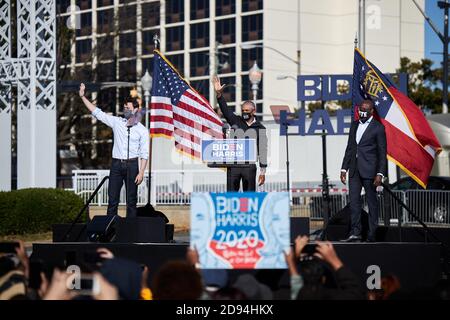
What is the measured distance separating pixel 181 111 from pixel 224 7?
258 feet

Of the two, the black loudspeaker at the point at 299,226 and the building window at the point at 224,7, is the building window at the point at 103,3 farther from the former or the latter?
the black loudspeaker at the point at 299,226

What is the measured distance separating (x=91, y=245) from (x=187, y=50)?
84203 millimetres

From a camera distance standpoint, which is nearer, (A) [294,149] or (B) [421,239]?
(B) [421,239]

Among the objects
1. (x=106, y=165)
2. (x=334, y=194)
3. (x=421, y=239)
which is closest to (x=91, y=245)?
(x=421, y=239)

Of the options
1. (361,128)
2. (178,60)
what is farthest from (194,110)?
(178,60)

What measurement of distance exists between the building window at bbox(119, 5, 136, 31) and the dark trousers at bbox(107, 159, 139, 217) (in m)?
38.5

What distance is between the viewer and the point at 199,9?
96188 millimetres

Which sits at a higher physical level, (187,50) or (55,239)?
(187,50)

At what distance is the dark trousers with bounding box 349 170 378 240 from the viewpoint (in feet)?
43.7

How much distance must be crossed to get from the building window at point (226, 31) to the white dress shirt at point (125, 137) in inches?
3120

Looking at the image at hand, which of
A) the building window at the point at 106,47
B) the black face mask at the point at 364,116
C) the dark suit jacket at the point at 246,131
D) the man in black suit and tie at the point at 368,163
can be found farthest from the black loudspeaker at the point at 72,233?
the building window at the point at 106,47

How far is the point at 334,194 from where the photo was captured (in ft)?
109

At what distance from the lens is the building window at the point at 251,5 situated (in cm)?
9170

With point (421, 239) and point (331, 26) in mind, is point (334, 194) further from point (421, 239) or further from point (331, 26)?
point (331, 26)
